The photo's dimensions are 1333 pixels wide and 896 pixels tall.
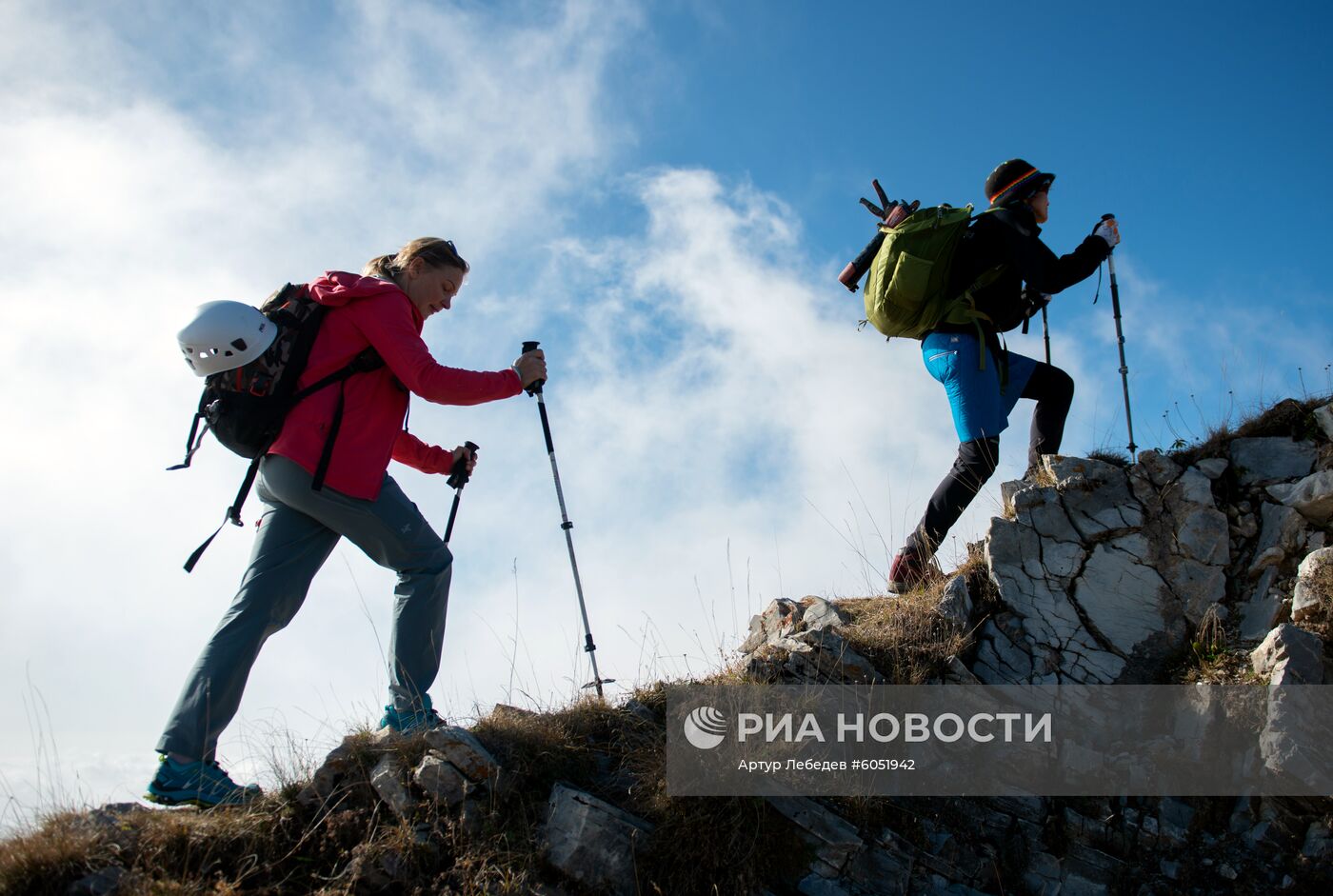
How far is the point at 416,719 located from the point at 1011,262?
5372 mm

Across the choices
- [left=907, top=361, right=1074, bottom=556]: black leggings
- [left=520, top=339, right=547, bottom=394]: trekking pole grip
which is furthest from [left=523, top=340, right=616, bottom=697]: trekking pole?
[left=907, top=361, right=1074, bottom=556]: black leggings

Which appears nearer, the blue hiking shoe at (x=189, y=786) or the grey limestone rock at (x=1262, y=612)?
the blue hiking shoe at (x=189, y=786)

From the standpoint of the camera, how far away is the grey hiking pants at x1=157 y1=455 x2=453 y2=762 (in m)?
4.78

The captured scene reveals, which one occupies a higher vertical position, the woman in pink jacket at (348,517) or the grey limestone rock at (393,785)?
the woman in pink jacket at (348,517)

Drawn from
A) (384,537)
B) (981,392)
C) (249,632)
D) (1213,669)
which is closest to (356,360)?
(384,537)

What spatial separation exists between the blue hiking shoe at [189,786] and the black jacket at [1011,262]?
18.8ft

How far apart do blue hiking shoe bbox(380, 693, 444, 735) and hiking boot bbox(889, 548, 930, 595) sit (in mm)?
3615

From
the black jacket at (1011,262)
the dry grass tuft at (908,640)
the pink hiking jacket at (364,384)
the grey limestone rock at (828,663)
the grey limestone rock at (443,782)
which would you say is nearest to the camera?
the grey limestone rock at (443,782)

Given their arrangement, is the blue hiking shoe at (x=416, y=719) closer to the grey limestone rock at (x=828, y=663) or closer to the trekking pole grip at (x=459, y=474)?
the trekking pole grip at (x=459, y=474)

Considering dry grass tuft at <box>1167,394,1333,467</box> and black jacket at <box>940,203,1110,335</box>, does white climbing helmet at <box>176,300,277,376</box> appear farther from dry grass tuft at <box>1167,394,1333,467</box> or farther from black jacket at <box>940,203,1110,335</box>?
dry grass tuft at <box>1167,394,1333,467</box>

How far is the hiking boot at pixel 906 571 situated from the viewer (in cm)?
710

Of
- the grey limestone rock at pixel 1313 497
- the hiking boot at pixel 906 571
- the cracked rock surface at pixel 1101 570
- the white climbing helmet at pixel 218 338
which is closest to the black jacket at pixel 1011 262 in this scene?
the cracked rock surface at pixel 1101 570

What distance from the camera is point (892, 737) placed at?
5734 millimetres

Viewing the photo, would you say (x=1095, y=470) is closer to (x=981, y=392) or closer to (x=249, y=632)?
(x=981, y=392)
